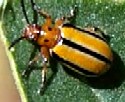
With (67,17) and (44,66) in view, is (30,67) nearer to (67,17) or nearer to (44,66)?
(44,66)

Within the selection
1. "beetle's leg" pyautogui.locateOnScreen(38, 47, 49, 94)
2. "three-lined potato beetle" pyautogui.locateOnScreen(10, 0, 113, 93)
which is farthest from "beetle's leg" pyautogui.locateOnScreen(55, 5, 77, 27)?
"beetle's leg" pyautogui.locateOnScreen(38, 47, 49, 94)

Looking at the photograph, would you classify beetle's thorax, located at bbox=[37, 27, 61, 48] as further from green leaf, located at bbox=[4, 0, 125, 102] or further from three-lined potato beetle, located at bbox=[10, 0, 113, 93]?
green leaf, located at bbox=[4, 0, 125, 102]

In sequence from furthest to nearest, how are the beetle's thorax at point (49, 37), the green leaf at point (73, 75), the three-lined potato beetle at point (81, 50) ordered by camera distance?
1. the beetle's thorax at point (49, 37)
2. the three-lined potato beetle at point (81, 50)
3. the green leaf at point (73, 75)

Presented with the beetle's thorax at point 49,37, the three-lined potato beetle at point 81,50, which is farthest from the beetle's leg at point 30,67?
the beetle's thorax at point 49,37

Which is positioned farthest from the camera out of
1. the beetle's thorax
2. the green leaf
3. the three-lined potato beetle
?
the beetle's thorax

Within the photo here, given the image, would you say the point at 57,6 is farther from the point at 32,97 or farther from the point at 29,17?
the point at 32,97

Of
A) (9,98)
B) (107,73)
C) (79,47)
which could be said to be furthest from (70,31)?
(9,98)

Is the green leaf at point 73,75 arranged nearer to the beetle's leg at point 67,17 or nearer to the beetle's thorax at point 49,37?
the beetle's leg at point 67,17

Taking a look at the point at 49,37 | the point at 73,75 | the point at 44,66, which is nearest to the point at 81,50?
the point at 73,75

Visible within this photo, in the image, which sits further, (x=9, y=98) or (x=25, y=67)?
(x=9, y=98)
